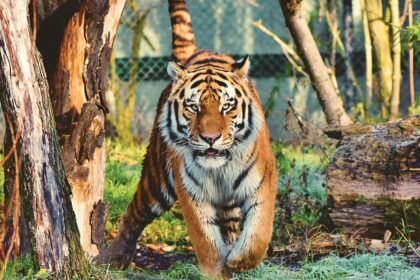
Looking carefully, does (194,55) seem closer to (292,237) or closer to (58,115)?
(58,115)

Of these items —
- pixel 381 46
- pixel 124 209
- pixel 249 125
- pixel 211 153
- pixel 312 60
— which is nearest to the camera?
pixel 211 153

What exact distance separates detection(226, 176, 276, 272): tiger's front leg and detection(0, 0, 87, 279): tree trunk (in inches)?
42.0

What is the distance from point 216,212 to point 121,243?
1.08 m

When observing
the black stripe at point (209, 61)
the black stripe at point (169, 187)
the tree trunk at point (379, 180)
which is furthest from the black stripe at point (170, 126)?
the tree trunk at point (379, 180)

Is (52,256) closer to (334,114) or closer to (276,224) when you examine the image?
(276,224)

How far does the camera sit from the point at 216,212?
5676 millimetres

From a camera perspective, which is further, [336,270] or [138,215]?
[138,215]

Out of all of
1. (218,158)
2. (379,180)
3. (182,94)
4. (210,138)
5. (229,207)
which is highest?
(182,94)

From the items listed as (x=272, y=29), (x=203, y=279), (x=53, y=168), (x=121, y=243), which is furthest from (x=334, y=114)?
(x=272, y=29)

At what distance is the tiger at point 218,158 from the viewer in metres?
5.43

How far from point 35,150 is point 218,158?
115cm

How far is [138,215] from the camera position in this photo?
21.5 feet

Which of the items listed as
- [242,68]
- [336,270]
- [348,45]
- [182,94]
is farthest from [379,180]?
[348,45]

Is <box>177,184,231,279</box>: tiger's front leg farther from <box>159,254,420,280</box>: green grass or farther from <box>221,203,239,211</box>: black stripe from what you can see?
<box>221,203,239,211</box>: black stripe
